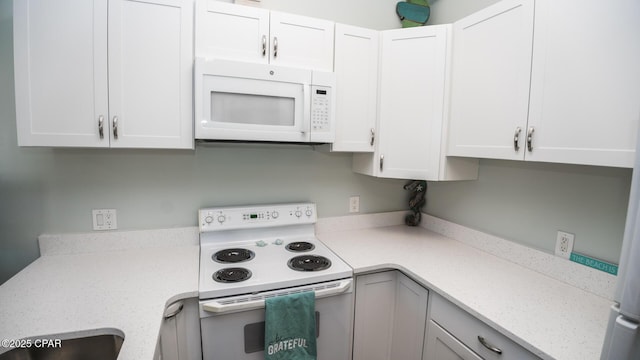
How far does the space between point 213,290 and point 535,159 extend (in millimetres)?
1520

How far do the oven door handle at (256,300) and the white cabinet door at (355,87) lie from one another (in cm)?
80

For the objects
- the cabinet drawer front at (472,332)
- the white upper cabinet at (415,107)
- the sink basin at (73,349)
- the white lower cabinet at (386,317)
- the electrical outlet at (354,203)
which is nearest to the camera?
the sink basin at (73,349)

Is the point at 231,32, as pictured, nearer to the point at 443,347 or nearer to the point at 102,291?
the point at 102,291

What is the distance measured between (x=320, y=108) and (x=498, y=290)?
4.13ft

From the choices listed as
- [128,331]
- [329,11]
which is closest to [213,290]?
[128,331]

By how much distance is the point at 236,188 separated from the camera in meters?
1.96

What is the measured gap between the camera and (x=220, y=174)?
191 centimetres

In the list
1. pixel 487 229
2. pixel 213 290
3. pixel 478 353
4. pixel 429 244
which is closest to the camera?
pixel 478 353

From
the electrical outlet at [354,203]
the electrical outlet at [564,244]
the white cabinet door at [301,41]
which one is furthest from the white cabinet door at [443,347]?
the white cabinet door at [301,41]

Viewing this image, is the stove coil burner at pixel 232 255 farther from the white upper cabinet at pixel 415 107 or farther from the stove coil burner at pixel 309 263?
the white upper cabinet at pixel 415 107

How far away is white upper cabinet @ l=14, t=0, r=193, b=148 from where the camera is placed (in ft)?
4.33

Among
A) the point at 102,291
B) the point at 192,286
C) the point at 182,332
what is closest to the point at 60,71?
the point at 102,291

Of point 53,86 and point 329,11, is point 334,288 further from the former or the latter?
point 329,11

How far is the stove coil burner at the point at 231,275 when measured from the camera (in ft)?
4.63
